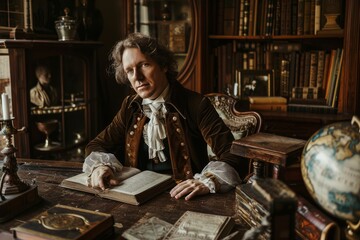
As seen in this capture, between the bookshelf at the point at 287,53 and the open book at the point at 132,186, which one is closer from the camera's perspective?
the open book at the point at 132,186

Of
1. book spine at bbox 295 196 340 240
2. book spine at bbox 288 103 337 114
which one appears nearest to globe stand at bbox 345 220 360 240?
book spine at bbox 295 196 340 240

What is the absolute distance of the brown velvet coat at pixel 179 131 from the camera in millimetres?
1917

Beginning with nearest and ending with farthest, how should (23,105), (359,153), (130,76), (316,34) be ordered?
(359,153)
(130,76)
(23,105)
(316,34)

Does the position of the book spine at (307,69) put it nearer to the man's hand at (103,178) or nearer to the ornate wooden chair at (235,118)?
the ornate wooden chair at (235,118)

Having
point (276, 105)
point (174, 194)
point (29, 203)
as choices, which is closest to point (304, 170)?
point (174, 194)

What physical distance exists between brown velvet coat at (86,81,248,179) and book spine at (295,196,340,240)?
0.83 meters

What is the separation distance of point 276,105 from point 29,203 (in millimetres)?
2030

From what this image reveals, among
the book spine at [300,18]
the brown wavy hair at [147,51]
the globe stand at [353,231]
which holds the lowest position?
the globe stand at [353,231]

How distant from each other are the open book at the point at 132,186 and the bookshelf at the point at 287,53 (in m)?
1.28

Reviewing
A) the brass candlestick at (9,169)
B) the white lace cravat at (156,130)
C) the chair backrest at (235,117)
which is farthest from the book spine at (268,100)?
the brass candlestick at (9,169)

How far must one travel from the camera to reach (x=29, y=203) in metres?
1.33

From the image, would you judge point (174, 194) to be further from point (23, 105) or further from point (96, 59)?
point (96, 59)

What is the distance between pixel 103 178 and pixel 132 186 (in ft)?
0.44

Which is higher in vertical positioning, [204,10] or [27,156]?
[204,10]
